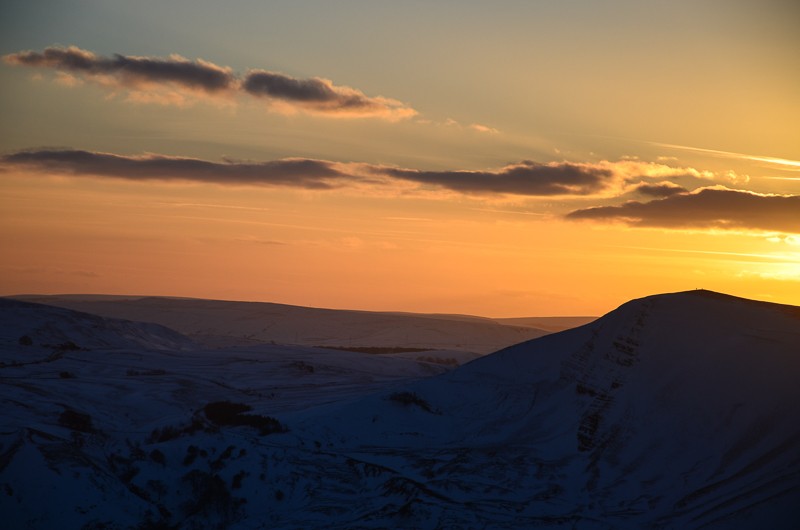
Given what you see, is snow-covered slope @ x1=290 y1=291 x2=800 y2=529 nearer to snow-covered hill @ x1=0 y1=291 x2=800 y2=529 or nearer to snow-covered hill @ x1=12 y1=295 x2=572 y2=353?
snow-covered hill @ x1=0 y1=291 x2=800 y2=529

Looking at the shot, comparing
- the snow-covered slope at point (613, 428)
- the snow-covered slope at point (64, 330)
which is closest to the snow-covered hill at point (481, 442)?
the snow-covered slope at point (613, 428)

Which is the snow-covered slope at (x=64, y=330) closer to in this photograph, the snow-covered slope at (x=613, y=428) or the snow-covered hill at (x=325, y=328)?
the snow-covered slope at (x=613, y=428)

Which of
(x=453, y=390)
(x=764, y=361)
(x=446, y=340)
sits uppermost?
(x=764, y=361)

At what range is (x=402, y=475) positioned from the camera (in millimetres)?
45469

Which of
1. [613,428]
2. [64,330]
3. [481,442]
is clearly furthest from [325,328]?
[613,428]

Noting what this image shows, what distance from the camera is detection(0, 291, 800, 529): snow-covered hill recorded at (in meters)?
41.9

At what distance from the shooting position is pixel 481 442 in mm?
50531

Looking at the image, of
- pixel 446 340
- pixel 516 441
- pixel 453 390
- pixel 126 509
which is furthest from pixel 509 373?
pixel 446 340

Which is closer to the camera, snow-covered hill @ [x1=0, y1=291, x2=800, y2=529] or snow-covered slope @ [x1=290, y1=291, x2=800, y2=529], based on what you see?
snow-covered hill @ [x1=0, y1=291, x2=800, y2=529]

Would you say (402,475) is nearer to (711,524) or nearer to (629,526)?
(629,526)

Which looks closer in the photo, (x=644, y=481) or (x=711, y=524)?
Answer: (x=711, y=524)

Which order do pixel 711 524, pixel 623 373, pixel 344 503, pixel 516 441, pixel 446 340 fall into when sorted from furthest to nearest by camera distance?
pixel 446 340, pixel 623 373, pixel 516 441, pixel 344 503, pixel 711 524

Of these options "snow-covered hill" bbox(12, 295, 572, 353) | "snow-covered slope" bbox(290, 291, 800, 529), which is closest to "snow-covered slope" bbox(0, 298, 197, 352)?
"snow-covered slope" bbox(290, 291, 800, 529)

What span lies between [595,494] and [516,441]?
6.43 metres
